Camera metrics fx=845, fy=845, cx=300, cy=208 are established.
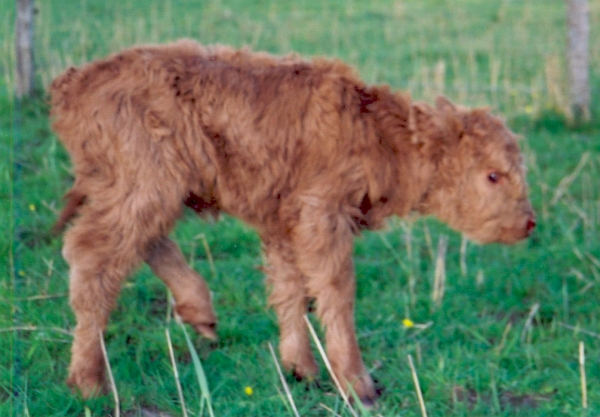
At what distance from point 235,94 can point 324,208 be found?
2.29 ft

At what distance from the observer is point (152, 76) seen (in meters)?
4.02

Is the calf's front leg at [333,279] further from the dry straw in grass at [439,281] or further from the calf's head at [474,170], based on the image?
the dry straw in grass at [439,281]

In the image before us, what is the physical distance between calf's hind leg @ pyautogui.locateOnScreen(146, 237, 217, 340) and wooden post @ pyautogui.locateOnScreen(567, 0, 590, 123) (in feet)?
17.4

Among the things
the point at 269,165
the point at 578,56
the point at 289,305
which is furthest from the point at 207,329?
the point at 578,56

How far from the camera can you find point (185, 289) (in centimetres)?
446

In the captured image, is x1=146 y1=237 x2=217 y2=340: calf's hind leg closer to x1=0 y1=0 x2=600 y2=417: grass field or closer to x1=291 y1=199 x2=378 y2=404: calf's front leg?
x1=0 y1=0 x2=600 y2=417: grass field

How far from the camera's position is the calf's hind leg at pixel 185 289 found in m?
4.45

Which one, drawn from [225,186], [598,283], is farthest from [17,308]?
[598,283]

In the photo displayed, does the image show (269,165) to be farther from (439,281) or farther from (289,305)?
(439,281)

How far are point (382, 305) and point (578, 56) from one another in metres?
4.46

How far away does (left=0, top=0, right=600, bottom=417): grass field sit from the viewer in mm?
3996

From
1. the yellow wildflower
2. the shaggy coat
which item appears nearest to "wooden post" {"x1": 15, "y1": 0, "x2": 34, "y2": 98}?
the shaggy coat

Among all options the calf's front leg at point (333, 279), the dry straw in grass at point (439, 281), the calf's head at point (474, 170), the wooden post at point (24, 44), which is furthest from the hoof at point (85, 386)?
the wooden post at point (24, 44)

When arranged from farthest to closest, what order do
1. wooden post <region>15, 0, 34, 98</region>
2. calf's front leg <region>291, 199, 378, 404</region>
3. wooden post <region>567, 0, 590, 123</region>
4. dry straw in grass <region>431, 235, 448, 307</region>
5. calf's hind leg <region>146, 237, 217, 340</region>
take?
wooden post <region>567, 0, 590, 123</region>, wooden post <region>15, 0, 34, 98</region>, dry straw in grass <region>431, 235, 448, 307</region>, calf's hind leg <region>146, 237, 217, 340</region>, calf's front leg <region>291, 199, 378, 404</region>
